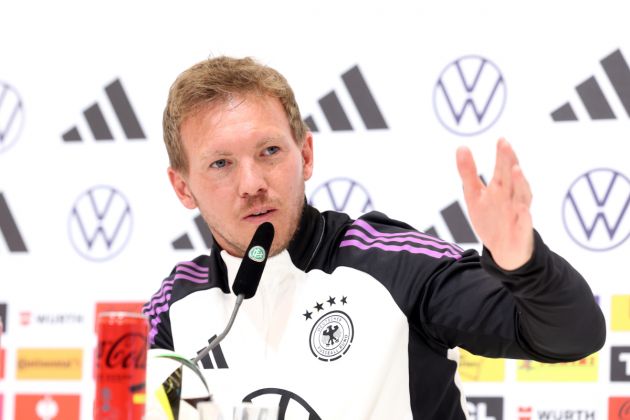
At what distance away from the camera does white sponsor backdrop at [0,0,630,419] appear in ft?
10.2

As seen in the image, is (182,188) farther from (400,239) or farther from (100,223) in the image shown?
(100,223)

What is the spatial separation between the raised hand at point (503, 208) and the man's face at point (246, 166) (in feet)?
2.44

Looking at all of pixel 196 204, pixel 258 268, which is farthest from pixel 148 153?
pixel 258 268

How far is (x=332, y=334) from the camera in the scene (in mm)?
2281

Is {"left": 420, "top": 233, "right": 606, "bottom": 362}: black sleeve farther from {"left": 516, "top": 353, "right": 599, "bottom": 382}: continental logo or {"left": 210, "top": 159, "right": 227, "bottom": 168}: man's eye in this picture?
{"left": 516, "top": 353, "right": 599, "bottom": 382}: continental logo

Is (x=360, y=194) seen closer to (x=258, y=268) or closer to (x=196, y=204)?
(x=196, y=204)

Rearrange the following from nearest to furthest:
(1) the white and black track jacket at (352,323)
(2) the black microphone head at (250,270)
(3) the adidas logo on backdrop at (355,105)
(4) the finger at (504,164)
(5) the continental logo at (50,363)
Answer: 1. (4) the finger at (504,164)
2. (2) the black microphone head at (250,270)
3. (1) the white and black track jacket at (352,323)
4. (3) the adidas logo on backdrop at (355,105)
5. (5) the continental logo at (50,363)

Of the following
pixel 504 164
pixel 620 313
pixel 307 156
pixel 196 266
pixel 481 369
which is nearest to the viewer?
pixel 504 164

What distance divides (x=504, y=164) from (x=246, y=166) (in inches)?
33.9

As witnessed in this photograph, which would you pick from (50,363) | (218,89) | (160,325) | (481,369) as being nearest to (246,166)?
(218,89)

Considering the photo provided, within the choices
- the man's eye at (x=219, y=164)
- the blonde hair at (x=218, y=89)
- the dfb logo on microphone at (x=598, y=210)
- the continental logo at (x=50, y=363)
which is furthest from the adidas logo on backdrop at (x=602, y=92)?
the continental logo at (x=50, y=363)

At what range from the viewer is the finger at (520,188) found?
5.19ft

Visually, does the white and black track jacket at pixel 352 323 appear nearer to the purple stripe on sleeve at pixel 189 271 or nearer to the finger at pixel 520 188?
the purple stripe on sleeve at pixel 189 271

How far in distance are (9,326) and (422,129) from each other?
1696 millimetres
